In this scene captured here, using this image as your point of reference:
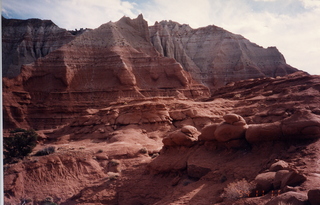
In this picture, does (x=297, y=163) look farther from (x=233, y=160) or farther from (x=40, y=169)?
(x=40, y=169)

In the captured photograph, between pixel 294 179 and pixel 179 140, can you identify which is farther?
pixel 179 140

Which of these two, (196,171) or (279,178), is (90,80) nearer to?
(196,171)

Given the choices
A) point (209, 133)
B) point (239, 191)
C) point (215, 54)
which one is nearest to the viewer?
point (239, 191)

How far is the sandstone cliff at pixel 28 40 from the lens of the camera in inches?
2393

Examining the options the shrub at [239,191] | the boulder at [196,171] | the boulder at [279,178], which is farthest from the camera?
the boulder at [196,171]

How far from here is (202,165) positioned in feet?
39.6

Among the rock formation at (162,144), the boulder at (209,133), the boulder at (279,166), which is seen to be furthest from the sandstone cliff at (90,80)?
the boulder at (279,166)

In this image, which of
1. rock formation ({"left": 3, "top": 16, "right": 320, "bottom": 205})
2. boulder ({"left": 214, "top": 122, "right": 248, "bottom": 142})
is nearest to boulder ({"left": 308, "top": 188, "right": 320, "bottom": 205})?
rock formation ({"left": 3, "top": 16, "right": 320, "bottom": 205})

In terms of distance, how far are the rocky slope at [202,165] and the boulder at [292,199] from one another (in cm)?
2

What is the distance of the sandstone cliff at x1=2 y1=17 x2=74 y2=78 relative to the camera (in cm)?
6078

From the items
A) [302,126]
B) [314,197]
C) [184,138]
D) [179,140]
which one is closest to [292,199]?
[314,197]

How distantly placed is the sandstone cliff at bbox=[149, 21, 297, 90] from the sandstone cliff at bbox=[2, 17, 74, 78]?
73.0 feet

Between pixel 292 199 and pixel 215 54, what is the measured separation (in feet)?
212

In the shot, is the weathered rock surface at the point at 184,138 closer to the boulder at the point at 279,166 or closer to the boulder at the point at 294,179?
the boulder at the point at 279,166
